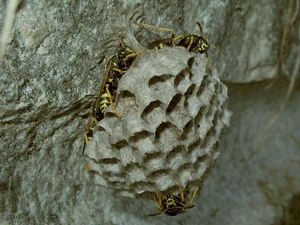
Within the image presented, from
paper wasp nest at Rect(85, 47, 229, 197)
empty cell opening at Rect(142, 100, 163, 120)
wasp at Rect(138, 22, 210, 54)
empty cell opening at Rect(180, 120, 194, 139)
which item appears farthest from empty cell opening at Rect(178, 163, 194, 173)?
wasp at Rect(138, 22, 210, 54)

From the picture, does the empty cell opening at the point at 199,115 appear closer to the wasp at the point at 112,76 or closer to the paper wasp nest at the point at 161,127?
the paper wasp nest at the point at 161,127

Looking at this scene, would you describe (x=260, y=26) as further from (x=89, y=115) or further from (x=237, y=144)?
(x=89, y=115)

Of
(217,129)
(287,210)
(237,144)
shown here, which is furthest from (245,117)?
(217,129)

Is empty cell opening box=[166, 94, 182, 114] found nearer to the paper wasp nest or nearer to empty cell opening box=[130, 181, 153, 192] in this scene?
the paper wasp nest

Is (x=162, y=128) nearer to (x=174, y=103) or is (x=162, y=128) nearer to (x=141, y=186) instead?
(x=174, y=103)

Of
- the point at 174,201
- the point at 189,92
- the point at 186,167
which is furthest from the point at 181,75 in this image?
the point at 174,201

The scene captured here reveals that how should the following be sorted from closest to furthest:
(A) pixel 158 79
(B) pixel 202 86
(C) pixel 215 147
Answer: (A) pixel 158 79 → (B) pixel 202 86 → (C) pixel 215 147

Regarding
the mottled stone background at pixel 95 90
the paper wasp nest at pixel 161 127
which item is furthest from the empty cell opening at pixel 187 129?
the mottled stone background at pixel 95 90
